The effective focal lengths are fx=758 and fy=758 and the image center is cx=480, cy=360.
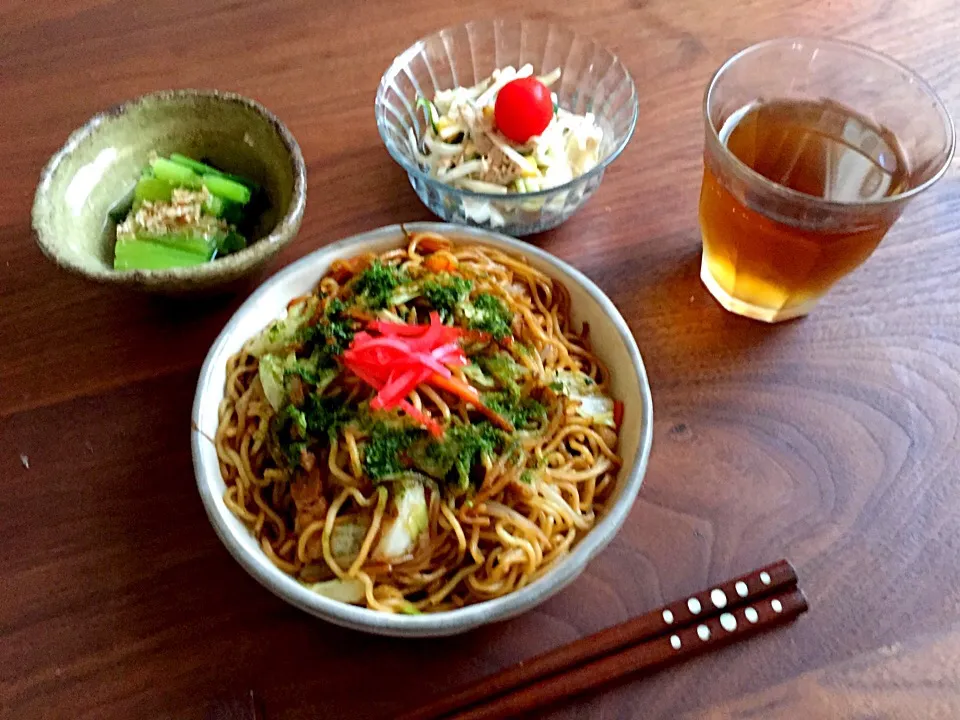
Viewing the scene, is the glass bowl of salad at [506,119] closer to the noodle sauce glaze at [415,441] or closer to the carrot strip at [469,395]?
the noodle sauce glaze at [415,441]

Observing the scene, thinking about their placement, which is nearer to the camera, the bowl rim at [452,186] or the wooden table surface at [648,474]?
the wooden table surface at [648,474]

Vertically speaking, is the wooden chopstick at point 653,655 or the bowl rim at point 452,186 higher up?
the bowl rim at point 452,186

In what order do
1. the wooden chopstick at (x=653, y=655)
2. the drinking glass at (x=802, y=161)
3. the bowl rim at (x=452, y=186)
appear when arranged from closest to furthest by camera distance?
1. the wooden chopstick at (x=653, y=655)
2. the drinking glass at (x=802, y=161)
3. the bowl rim at (x=452, y=186)

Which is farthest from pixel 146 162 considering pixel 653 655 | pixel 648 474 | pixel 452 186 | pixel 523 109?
pixel 653 655

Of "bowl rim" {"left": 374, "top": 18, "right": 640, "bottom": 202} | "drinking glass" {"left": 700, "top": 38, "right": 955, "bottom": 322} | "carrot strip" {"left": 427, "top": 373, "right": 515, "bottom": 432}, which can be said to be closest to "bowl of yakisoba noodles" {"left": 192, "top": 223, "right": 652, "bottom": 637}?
"carrot strip" {"left": 427, "top": 373, "right": 515, "bottom": 432}

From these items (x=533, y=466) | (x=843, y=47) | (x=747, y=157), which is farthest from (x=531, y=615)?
(x=843, y=47)

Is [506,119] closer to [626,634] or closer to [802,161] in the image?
[802,161]

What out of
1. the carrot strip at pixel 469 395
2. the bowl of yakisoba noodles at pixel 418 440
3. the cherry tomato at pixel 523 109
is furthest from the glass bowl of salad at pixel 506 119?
the carrot strip at pixel 469 395
